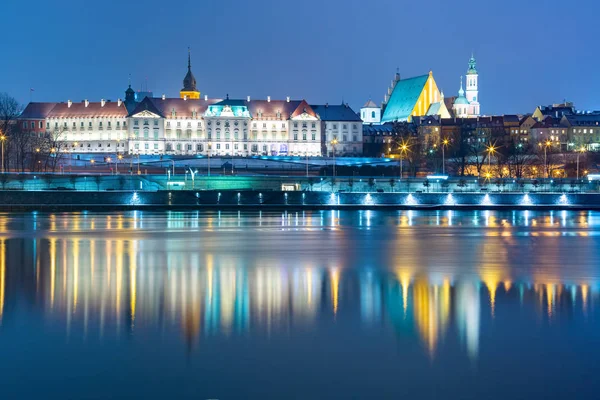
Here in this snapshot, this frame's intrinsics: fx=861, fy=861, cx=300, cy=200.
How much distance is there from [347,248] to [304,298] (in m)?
10.7

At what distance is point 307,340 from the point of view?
13047 millimetres

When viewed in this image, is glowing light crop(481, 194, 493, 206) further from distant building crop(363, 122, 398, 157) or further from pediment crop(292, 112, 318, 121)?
pediment crop(292, 112, 318, 121)

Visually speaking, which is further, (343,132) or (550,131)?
(550,131)

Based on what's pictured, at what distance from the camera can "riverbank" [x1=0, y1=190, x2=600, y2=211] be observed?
53.9 m

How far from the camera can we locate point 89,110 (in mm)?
135500

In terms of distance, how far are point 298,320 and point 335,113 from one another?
400 feet

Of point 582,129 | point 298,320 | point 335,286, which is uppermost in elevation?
point 582,129

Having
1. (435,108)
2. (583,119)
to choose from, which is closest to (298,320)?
(583,119)

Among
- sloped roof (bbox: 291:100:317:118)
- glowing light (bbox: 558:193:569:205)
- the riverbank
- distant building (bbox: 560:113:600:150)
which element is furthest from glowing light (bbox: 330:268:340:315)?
distant building (bbox: 560:113:600:150)

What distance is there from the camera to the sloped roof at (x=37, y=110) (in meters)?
137

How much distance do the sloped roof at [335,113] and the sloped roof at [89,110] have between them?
99.2 feet

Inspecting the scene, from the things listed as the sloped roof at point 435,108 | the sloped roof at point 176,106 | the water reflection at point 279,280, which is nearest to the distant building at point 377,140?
the sloped roof at point 435,108

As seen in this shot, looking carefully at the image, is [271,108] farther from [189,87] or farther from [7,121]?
[7,121]

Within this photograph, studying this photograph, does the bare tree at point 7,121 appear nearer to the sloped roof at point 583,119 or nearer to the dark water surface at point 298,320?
the dark water surface at point 298,320
